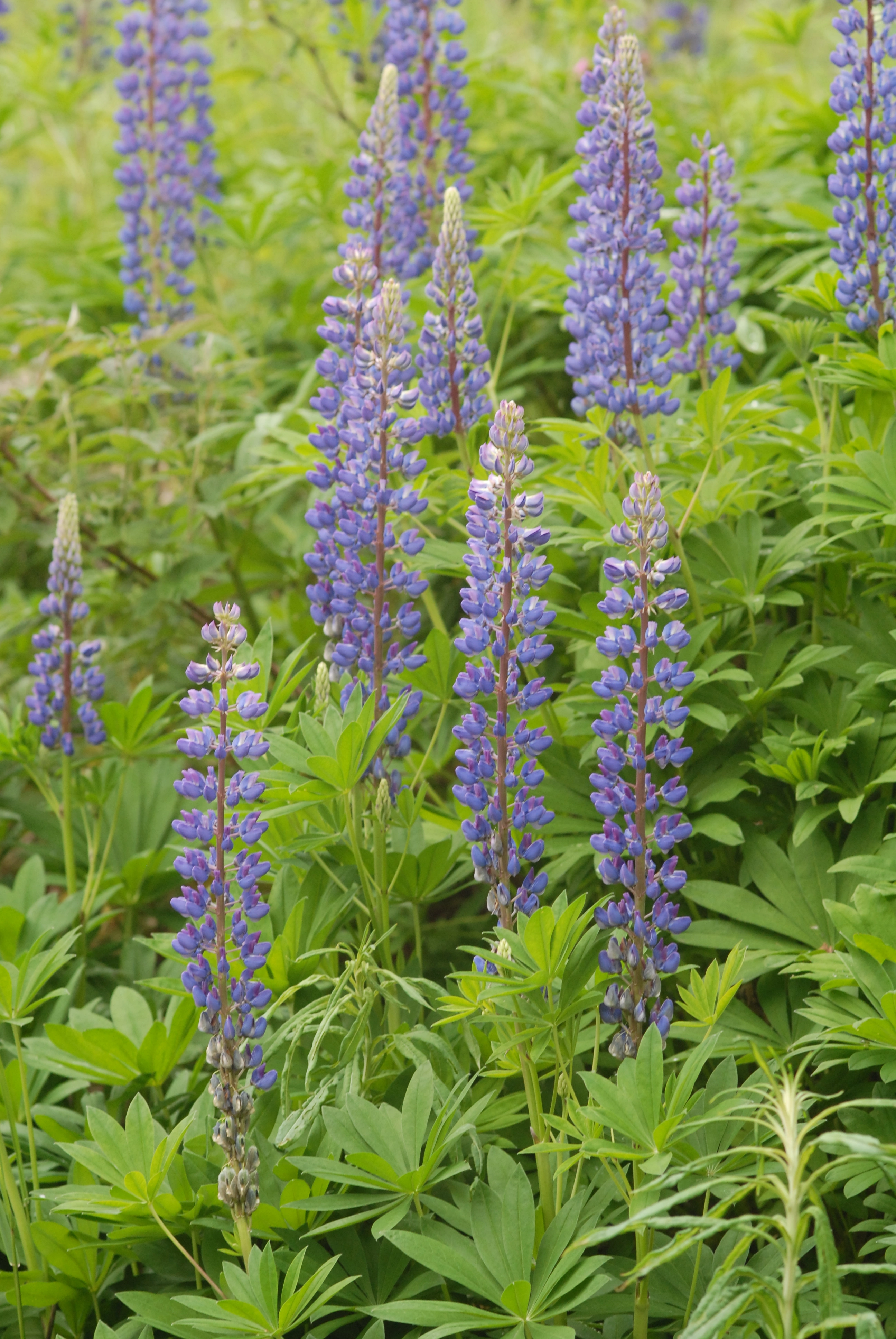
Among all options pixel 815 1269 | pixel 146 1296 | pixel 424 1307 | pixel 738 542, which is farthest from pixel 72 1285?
pixel 738 542

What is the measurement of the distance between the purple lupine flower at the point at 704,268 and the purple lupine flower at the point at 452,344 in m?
0.48

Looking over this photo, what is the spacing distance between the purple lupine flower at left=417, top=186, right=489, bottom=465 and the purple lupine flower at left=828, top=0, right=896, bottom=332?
2.41 ft

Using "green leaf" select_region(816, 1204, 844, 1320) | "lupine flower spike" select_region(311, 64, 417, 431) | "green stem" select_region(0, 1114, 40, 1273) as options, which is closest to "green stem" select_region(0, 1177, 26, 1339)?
"green stem" select_region(0, 1114, 40, 1273)

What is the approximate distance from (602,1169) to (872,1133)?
430 mm

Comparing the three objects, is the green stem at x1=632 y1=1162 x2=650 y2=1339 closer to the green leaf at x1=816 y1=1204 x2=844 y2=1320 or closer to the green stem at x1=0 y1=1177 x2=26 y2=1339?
the green leaf at x1=816 y1=1204 x2=844 y2=1320

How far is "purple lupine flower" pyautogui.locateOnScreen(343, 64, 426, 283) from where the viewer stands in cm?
272

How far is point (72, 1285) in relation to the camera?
84.7 inches

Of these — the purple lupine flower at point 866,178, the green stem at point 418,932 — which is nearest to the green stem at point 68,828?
the green stem at point 418,932

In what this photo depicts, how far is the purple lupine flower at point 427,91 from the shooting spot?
125 inches

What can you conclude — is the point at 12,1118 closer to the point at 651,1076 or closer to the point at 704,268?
the point at 651,1076

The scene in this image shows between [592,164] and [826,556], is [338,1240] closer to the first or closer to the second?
[826,556]

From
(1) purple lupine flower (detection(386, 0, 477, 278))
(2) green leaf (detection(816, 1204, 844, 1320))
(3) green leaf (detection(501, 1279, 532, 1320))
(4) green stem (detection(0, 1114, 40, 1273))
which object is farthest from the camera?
(1) purple lupine flower (detection(386, 0, 477, 278))

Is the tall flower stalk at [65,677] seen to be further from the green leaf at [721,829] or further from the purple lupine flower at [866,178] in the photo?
the purple lupine flower at [866,178]

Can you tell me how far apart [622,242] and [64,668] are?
1.47 metres
